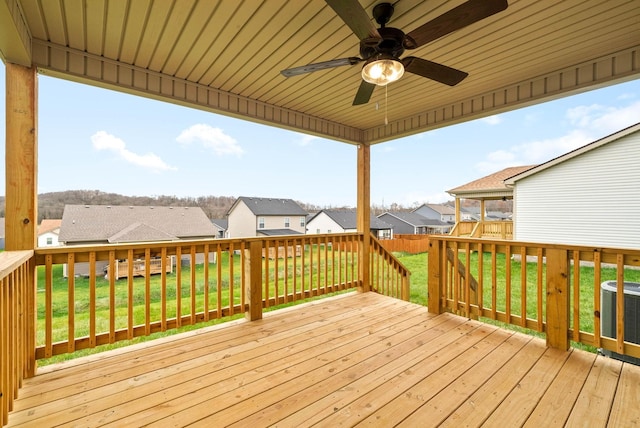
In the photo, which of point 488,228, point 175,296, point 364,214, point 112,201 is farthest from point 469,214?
point 112,201

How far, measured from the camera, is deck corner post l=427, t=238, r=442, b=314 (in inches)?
129

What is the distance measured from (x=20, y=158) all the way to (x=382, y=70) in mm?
2834

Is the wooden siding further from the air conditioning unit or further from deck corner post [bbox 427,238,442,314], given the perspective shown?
deck corner post [bbox 427,238,442,314]

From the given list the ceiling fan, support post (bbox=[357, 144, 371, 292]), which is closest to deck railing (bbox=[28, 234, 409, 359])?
support post (bbox=[357, 144, 371, 292])

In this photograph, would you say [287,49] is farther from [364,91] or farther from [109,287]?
[109,287]

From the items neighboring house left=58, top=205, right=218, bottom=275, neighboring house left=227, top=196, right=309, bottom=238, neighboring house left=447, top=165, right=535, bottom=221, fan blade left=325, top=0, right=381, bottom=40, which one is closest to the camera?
fan blade left=325, top=0, right=381, bottom=40

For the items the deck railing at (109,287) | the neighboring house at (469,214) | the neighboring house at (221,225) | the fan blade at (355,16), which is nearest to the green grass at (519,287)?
the neighboring house at (469,214)

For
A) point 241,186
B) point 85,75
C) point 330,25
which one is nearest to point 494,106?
point 330,25

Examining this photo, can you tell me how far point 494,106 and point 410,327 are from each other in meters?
2.76

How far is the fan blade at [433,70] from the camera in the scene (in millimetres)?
1926

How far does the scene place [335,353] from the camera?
2.36 m

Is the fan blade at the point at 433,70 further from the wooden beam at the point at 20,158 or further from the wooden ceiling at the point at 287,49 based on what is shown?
the wooden beam at the point at 20,158

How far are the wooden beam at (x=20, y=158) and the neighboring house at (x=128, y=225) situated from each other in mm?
274

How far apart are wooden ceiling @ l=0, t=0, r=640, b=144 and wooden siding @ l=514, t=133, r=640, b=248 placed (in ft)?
14.5
